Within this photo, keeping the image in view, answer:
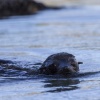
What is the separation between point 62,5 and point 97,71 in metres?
20.4

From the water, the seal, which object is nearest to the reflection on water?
the water

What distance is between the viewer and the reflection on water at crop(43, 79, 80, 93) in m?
9.83

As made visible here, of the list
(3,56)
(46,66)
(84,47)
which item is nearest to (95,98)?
(46,66)

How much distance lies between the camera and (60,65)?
1091cm

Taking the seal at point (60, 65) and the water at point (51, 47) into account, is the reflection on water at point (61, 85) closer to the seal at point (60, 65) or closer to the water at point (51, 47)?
the water at point (51, 47)

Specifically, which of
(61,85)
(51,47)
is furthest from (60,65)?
(51,47)

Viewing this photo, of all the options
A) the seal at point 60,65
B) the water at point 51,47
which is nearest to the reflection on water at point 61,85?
the water at point 51,47

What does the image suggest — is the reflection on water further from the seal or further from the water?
the seal

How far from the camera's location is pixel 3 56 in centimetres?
1404

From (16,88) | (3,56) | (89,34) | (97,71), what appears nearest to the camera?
(16,88)

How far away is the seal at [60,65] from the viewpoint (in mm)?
10934

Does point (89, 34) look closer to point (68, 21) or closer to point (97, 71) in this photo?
point (68, 21)

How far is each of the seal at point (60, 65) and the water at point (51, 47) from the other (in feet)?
0.82

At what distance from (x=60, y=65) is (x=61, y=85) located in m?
0.73
